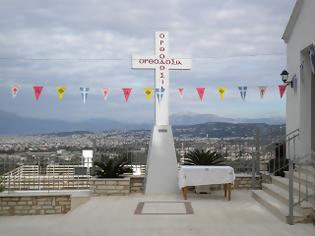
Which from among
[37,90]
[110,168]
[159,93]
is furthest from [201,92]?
[37,90]

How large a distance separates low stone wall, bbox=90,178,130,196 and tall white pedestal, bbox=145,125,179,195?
56 cm

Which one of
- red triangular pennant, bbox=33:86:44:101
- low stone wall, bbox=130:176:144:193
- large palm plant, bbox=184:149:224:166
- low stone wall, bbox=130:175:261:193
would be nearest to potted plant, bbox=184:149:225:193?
large palm plant, bbox=184:149:224:166

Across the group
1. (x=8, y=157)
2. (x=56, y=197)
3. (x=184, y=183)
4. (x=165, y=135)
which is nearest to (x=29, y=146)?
(x=8, y=157)

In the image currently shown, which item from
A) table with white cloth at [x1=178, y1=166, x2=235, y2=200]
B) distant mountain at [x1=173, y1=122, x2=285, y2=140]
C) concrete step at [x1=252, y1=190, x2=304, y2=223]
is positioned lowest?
concrete step at [x1=252, y1=190, x2=304, y2=223]

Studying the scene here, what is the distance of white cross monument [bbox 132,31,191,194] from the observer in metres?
11.9

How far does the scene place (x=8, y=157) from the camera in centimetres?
1208

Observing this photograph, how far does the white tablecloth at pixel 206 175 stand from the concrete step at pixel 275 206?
72cm

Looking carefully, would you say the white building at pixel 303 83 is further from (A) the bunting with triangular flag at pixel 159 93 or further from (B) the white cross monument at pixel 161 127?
(A) the bunting with triangular flag at pixel 159 93

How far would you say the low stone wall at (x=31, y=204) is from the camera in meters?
10.9

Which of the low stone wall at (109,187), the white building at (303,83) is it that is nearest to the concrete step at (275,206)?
the white building at (303,83)

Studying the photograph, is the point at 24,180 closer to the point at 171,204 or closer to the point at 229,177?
the point at 171,204

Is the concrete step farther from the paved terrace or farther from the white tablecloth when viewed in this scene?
the white tablecloth

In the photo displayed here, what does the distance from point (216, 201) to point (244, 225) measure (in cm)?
277

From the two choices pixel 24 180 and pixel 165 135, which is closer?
pixel 165 135
